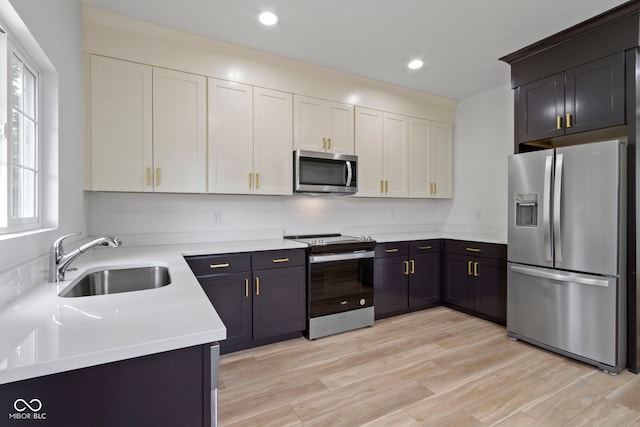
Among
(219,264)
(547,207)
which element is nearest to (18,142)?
(219,264)

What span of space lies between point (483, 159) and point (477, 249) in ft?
4.22

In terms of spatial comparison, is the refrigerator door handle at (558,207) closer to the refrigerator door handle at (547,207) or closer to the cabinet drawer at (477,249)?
the refrigerator door handle at (547,207)

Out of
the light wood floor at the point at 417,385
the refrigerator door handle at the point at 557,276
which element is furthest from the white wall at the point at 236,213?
the refrigerator door handle at the point at 557,276

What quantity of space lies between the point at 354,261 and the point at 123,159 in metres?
2.23

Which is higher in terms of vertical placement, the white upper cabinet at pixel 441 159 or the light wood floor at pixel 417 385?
the white upper cabinet at pixel 441 159

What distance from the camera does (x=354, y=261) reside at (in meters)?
3.21

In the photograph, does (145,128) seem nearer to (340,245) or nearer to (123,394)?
(340,245)

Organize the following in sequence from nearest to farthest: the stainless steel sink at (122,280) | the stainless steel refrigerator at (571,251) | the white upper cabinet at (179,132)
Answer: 1. the stainless steel sink at (122,280)
2. the stainless steel refrigerator at (571,251)
3. the white upper cabinet at (179,132)

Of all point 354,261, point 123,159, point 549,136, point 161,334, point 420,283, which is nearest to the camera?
point 161,334

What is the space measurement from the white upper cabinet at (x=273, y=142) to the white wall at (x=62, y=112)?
1.36 metres

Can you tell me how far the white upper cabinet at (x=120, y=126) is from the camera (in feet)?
8.14

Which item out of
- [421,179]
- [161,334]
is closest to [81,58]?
[161,334]

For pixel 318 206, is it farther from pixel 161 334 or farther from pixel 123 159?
pixel 161 334

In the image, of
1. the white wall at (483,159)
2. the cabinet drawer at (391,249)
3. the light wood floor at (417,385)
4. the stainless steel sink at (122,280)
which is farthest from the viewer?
the white wall at (483,159)
